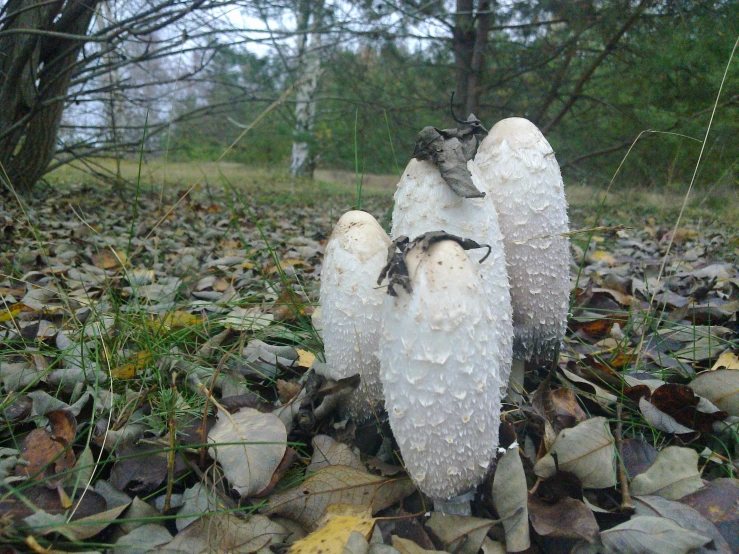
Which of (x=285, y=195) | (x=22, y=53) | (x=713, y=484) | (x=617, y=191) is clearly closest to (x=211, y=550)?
(x=713, y=484)

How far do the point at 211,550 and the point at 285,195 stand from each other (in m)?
7.80

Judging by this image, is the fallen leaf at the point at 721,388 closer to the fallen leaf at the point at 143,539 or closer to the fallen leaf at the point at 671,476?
the fallen leaf at the point at 671,476

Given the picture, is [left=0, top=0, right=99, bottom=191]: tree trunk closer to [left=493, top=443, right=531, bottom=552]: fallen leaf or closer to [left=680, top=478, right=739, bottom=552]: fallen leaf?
[left=493, top=443, right=531, bottom=552]: fallen leaf

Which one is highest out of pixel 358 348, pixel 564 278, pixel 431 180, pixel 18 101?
pixel 18 101

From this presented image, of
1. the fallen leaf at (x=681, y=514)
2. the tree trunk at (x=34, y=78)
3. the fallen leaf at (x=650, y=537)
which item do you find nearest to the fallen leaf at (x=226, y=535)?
the fallen leaf at (x=650, y=537)

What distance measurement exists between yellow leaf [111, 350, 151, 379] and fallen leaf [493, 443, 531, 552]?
1.07 metres

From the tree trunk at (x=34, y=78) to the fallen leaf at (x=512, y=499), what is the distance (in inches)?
137

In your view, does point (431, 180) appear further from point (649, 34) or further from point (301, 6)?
point (649, 34)

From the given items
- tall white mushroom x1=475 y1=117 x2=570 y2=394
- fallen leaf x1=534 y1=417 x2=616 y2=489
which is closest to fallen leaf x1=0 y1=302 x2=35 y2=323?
tall white mushroom x1=475 y1=117 x2=570 y2=394

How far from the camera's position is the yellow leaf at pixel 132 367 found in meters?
1.58

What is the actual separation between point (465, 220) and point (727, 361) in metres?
1.05

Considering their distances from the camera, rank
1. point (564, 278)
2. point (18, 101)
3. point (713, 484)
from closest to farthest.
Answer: point (713, 484)
point (564, 278)
point (18, 101)

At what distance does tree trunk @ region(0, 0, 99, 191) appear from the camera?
3652mm

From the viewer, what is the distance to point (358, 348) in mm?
1310
